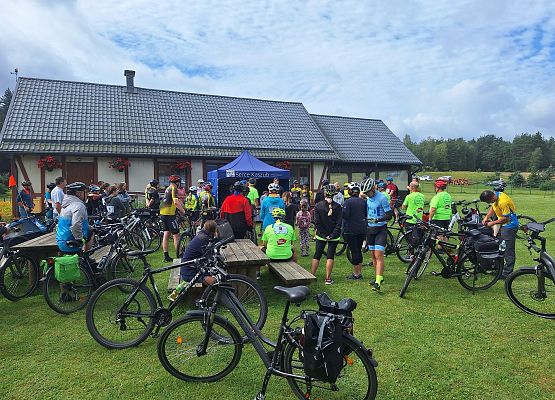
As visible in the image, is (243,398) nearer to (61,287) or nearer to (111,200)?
(61,287)

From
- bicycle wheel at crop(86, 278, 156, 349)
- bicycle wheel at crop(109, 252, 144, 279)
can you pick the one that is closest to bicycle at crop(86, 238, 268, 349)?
bicycle wheel at crop(86, 278, 156, 349)

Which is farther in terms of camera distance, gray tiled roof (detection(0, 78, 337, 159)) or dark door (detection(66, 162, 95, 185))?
gray tiled roof (detection(0, 78, 337, 159))

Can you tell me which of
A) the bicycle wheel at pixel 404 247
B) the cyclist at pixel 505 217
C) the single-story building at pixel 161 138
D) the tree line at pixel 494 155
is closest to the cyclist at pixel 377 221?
the cyclist at pixel 505 217

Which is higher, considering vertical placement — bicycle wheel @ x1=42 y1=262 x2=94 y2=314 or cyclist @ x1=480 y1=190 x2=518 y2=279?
cyclist @ x1=480 y1=190 x2=518 y2=279

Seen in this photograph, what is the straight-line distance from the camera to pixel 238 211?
7254 millimetres

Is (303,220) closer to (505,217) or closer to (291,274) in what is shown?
(291,274)

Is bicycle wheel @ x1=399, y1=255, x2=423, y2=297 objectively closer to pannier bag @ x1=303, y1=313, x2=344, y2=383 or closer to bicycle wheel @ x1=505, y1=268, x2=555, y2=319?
bicycle wheel @ x1=505, y1=268, x2=555, y2=319

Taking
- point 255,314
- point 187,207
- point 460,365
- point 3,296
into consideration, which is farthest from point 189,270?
point 187,207

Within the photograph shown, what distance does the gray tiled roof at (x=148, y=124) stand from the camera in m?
15.3

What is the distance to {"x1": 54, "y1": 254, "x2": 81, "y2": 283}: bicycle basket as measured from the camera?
4.82 meters

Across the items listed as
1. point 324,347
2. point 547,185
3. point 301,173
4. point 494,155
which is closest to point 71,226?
point 324,347

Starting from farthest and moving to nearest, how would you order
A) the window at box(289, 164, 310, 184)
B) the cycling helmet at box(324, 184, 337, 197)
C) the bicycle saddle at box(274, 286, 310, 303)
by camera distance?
the window at box(289, 164, 310, 184) < the cycling helmet at box(324, 184, 337, 197) < the bicycle saddle at box(274, 286, 310, 303)

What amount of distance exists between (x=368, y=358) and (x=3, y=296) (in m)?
5.83

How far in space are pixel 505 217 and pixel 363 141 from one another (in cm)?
1680
